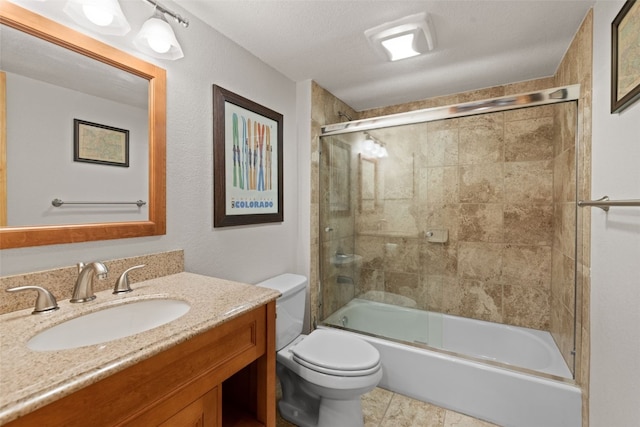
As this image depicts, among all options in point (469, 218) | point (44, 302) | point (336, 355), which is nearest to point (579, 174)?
point (469, 218)

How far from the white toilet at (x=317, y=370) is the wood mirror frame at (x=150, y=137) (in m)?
0.84

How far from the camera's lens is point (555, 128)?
6.37 feet

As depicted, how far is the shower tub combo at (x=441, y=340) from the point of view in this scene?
59.4 inches

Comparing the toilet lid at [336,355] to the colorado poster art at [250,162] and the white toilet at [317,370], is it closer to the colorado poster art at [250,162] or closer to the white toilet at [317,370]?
the white toilet at [317,370]

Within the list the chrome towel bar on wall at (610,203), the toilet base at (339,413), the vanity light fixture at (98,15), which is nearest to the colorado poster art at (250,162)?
the vanity light fixture at (98,15)

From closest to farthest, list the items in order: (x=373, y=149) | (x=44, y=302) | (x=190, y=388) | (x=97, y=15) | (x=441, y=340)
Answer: (x=190, y=388) < (x=44, y=302) < (x=97, y=15) < (x=441, y=340) < (x=373, y=149)

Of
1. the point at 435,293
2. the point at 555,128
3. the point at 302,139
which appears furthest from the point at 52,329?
the point at 555,128

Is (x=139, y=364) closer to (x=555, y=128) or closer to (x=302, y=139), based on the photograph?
(x=302, y=139)

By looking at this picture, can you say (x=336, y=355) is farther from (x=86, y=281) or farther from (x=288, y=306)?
(x=86, y=281)

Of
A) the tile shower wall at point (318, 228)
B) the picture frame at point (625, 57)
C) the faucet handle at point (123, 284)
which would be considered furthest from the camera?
A: the tile shower wall at point (318, 228)

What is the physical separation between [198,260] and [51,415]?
97cm

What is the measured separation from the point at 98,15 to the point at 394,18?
52.8 inches

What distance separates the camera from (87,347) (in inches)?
26.0

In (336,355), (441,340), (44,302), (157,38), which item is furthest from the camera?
(441,340)
